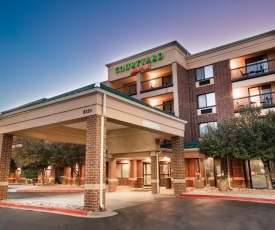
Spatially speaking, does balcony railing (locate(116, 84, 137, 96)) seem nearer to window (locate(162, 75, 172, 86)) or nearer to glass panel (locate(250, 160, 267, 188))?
window (locate(162, 75, 172, 86))

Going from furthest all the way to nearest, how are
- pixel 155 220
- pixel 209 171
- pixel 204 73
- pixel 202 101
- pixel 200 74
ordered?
pixel 200 74
pixel 204 73
pixel 202 101
pixel 209 171
pixel 155 220

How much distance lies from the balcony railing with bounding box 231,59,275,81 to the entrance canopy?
11.6 meters

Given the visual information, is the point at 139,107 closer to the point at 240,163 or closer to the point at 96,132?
the point at 96,132

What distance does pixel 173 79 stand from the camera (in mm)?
26734

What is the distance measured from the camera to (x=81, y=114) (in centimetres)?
1127

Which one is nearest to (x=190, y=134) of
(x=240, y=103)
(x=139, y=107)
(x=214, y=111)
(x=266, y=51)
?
(x=214, y=111)

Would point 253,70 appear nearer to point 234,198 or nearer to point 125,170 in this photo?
point 234,198

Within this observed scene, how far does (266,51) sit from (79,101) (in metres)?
20.3

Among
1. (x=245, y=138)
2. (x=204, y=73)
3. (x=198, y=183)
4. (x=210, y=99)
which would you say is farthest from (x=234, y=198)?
(x=204, y=73)

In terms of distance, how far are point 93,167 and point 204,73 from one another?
20128 mm

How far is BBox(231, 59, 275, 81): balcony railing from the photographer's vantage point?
23719 mm

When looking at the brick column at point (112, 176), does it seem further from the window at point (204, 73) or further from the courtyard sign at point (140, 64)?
the window at point (204, 73)

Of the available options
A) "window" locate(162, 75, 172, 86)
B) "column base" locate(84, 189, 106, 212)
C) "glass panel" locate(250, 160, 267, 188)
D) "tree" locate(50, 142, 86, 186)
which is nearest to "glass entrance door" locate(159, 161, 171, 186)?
"glass panel" locate(250, 160, 267, 188)

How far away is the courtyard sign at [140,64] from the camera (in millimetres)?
28356
